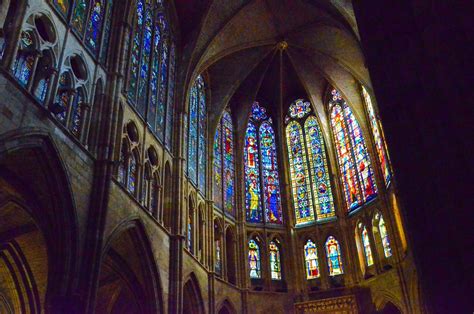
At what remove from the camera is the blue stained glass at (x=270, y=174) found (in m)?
23.8

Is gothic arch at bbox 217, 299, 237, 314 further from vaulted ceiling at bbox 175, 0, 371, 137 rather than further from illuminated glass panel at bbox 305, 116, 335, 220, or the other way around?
vaulted ceiling at bbox 175, 0, 371, 137

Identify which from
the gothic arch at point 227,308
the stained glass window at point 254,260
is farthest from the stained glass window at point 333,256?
the gothic arch at point 227,308

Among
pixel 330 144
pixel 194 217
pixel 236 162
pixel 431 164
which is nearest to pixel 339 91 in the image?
pixel 330 144

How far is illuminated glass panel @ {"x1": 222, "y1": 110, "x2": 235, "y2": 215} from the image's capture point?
2256cm

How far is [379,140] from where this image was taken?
20781mm

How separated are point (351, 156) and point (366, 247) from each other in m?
4.36

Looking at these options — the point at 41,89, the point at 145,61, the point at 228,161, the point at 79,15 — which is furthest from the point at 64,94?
the point at 228,161

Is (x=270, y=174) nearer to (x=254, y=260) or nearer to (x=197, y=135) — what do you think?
(x=254, y=260)

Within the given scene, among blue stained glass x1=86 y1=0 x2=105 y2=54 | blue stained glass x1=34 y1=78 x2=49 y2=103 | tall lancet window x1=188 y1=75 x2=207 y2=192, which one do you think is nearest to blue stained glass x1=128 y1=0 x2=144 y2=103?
blue stained glass x1=86 y1=0 x2=105 y2=54

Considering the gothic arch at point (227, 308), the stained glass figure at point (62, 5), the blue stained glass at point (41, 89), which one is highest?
Answer: the stained glass figure at point (62, 5)

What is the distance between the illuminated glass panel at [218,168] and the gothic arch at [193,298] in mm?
4808

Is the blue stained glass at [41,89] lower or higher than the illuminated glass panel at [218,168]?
lower

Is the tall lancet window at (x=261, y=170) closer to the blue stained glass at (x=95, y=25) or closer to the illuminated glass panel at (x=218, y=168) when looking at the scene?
the illuminated glass panel at (x=218, y=168)

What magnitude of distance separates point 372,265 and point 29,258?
1325cm
